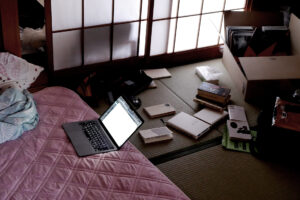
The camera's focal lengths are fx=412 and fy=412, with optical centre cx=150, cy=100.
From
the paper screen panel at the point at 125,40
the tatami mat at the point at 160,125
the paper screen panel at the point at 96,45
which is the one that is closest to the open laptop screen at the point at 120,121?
the tatami mat at the point at 160,125

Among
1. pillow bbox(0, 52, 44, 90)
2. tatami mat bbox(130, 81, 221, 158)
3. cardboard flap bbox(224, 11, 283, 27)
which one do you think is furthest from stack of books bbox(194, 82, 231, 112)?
pillow bbox(0, 52, 44, 90)

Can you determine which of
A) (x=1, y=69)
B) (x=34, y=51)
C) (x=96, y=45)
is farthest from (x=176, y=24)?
(x=1, y=69)

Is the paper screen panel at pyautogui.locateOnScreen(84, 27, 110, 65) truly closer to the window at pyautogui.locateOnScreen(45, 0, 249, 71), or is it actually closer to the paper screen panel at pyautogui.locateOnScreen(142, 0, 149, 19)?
the window at pyautogui.locateOnScreen(45, 0, 249, 71)

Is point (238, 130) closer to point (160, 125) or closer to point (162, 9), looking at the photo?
point (160, 125)

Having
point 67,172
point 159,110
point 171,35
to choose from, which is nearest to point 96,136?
point 67,172

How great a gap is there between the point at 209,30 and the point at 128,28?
40.7 inches

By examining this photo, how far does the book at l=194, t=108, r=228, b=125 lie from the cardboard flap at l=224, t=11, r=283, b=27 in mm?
1165

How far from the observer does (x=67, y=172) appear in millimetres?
2576

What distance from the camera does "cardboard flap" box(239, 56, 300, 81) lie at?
3721 millimetres

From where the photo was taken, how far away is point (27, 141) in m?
2.82

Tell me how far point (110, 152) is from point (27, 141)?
576 mm

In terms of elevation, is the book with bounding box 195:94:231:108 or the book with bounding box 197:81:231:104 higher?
the book with bounding box 197:81:231:104

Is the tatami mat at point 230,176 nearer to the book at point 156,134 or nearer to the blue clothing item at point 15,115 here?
the book at point 156,134

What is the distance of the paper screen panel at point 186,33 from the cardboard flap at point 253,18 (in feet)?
1.12
